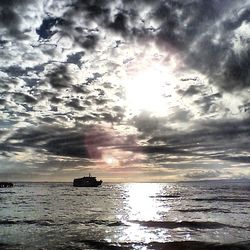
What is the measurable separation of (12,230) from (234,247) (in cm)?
1886

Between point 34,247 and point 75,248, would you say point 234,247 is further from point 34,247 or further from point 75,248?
point 34,247

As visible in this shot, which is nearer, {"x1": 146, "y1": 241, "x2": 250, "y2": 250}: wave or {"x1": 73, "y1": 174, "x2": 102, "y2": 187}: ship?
{"x1": 146, "y1": 241, "x2": 250, "y2": 250}: wave

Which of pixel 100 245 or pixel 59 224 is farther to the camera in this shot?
pixel 59 224

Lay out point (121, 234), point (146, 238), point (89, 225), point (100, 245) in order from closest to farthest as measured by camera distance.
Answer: point (100, 245) < point (146, 238) < point (121, 234) < point (89, 225)

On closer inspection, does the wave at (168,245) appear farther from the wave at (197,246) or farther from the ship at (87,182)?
the ship at (87,182)

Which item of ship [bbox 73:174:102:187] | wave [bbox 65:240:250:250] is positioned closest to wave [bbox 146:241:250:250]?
wave [bbox 65:240:250:250]

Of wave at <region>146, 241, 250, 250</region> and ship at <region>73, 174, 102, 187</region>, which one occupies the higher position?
ship at <region>73, 174, 102, 187</region>

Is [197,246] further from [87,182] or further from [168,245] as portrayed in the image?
[87,182]

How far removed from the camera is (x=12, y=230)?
30.2 m

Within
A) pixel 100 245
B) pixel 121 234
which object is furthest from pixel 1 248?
pixel 121 234

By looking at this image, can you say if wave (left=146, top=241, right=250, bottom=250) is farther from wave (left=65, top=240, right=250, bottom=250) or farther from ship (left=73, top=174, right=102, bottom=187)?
ship (left=73, top=174, right=102, bottom=187)

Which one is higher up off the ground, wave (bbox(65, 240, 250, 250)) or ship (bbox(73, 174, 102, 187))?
ship (bbox(73, 174, 102, 187))

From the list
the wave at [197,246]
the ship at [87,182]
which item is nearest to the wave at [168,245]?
the wave at [197,246]

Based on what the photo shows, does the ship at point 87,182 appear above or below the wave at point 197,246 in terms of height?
above
